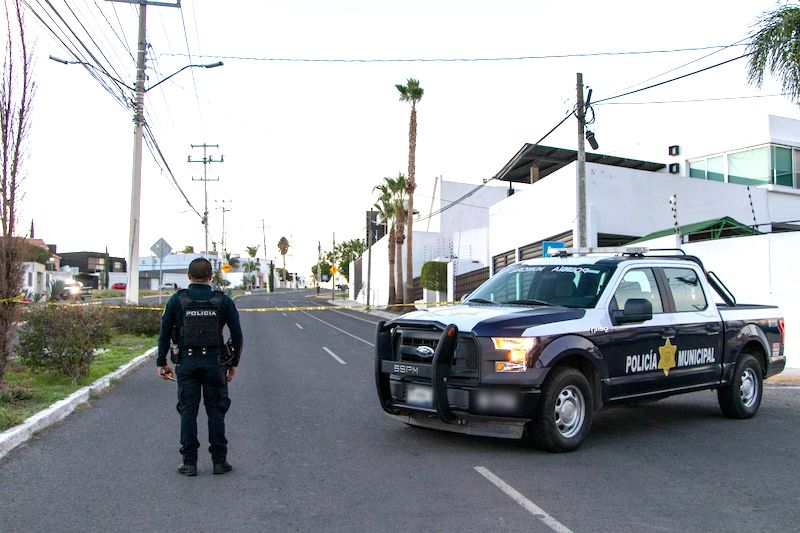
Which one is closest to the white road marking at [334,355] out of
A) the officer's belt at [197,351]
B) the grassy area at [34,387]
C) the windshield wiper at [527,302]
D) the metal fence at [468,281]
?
the grassy area at [34,387]

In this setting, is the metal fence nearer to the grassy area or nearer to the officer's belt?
the grassy area

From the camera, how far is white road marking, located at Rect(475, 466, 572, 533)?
4586mm

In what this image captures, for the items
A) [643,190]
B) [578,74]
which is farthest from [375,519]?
[643,190]

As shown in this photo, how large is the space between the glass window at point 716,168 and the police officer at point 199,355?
29906 mm

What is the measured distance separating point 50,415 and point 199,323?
3.28 metres

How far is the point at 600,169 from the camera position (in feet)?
72.4

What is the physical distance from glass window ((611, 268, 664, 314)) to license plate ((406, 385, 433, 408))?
7.52ft

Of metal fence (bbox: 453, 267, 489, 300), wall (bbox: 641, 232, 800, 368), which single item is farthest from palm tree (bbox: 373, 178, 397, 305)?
wall (bbox: 641, 232, 800, 368)

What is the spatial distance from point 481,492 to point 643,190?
65.4ft

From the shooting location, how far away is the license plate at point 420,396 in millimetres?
6465

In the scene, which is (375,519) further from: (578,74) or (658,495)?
(578,74)

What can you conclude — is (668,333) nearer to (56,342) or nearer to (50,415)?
(50,415)

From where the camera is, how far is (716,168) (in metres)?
→ 30.8

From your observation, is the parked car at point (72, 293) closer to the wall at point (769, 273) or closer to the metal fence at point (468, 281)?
the wall at point (769, 273)
